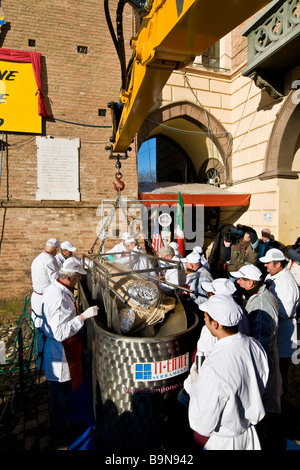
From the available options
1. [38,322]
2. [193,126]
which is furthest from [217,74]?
[38,322]

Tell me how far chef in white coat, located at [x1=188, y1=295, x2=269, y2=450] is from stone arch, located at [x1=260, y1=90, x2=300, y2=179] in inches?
290

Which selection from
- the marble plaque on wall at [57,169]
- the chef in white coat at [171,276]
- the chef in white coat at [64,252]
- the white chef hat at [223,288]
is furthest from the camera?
the marble plaque on wall at [57,169]

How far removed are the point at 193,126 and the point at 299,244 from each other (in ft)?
20.4

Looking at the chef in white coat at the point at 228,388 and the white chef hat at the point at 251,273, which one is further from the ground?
the white chef hat at the point at 251,273

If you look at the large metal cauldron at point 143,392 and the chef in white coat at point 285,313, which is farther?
the chef in white coat at point 285,313

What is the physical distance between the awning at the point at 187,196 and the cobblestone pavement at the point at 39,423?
5.42m

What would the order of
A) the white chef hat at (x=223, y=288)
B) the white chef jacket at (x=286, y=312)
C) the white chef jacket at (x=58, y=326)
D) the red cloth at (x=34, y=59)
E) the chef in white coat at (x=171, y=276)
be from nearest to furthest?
the white chef hat at (x=223, y=288) < the white chef jacket at (x=58, y=326) < the white chef jacket at (x=286, y=312) < the chef in white coat at (x=171, y=276) < the red cloth at (x=34, y=59)

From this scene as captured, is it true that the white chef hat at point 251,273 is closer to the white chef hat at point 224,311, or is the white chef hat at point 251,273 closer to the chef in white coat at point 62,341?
the white chef hat at point 224,311

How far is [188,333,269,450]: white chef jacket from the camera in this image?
170 cm

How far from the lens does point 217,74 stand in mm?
9797

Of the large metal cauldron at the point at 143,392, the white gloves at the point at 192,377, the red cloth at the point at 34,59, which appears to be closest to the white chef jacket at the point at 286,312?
the large metal cauldron at the point at 143,392

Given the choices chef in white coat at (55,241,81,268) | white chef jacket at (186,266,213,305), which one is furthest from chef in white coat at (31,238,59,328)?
white chef jacket at (186,266,213,305)

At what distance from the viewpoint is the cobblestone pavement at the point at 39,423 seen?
299 centimetres

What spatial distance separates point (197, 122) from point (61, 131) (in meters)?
4.85
